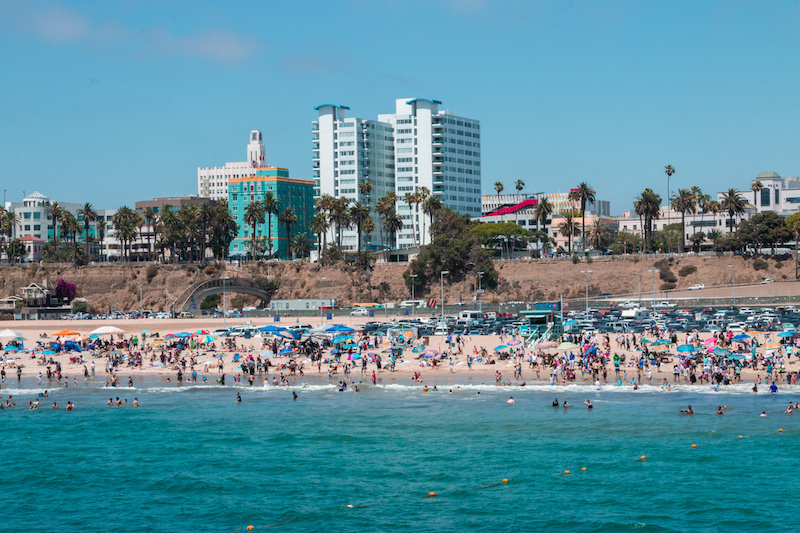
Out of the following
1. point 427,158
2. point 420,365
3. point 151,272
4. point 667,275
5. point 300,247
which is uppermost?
point 427,158

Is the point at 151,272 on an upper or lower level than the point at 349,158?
lower

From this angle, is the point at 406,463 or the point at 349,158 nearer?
the point at 406,463

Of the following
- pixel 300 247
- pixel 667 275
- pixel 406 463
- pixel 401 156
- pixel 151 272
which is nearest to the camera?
pixel 406 463

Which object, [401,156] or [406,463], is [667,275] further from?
[406,463]

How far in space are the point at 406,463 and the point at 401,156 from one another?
15710 centimetres

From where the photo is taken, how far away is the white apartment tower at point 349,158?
18812 cm

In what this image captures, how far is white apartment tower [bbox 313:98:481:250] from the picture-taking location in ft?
620

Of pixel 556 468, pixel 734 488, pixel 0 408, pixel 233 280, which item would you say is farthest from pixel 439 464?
pixel 233 280

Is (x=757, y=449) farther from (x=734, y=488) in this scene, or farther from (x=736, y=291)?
(x=736, y=291)

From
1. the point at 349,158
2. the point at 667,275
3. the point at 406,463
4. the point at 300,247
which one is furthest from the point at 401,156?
the point at 406,463

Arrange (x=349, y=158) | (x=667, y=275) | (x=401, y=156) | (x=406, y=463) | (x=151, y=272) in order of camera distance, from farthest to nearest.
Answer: (x=401, y=156) < (x=349, y=158) < (x=151, y=272) < (x=667, y=275) < (x=406, y=463)

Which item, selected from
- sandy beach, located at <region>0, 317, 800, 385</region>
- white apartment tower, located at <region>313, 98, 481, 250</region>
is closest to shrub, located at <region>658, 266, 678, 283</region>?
sandy beach, located at <region>0, 317, 800, 385</region>

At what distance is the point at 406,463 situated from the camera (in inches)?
1636

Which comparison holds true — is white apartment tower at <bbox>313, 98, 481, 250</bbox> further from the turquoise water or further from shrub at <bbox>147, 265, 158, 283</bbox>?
the turquoise water
